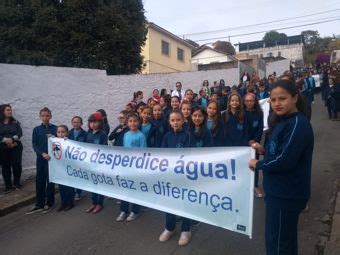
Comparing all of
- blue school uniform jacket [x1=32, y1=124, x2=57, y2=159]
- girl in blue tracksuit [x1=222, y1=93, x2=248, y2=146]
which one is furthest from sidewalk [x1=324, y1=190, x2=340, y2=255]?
blue school uniform jacket [x1=32, y1=124, x2=57, y2=159]

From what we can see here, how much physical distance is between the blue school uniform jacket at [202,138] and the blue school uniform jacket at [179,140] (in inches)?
3.2

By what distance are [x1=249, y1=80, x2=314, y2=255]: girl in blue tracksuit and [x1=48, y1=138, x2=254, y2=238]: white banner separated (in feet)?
2.52

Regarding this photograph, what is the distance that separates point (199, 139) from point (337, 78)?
1007 cm

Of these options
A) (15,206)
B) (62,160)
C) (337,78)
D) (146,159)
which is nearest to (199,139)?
(146,159)

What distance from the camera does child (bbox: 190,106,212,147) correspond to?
4.82 metres

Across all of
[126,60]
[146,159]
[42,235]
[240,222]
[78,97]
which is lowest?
[42,235]

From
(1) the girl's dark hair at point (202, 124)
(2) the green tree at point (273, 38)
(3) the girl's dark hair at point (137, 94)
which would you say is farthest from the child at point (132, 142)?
(2) the green tree at point (273, 38)

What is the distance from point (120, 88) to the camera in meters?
11.2

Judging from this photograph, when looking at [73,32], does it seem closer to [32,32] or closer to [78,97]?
[32,32]

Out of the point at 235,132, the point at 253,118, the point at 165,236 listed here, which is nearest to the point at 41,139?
the point at 165,236

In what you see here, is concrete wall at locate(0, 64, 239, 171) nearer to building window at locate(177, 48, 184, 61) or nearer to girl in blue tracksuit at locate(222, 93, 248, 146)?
girl in blue tracksuit at locate(222, 93, 248, 146)

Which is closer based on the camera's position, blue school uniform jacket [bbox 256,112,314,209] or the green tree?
blue school uniform jacket [bbox 256,112,314,209]

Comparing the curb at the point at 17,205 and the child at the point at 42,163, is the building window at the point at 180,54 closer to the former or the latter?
the curb at the point at 17,205

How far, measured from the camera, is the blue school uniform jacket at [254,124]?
5.69 m
